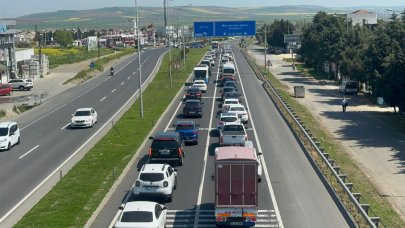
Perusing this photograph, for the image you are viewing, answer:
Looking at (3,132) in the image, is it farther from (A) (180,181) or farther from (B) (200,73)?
(B) (200,73)

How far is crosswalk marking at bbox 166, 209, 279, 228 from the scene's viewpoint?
77.6 feet

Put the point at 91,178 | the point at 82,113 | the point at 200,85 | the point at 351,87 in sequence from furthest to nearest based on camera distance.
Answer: the point at 351,87, the point at 200,85, the point at 82,113, the point at 91,178

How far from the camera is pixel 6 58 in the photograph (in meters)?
94.2

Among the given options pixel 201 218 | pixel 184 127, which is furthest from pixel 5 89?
pixel 201 218

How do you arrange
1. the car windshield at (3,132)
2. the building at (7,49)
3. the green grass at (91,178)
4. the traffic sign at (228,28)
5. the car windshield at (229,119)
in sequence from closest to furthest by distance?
the green grass at (91,178) → the car windshield at (3,132) → the car windshield at (229,119) → the building at (7,49) → the traffic sign at (228,28)

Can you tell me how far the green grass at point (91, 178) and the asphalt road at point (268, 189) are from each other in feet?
2.36

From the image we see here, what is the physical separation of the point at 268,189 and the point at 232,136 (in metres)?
8.76

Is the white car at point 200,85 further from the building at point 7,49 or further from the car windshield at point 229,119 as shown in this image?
the building at point 7,49

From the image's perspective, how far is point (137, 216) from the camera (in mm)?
21156

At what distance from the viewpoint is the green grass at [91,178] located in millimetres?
23844

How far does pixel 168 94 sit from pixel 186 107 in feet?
63.7

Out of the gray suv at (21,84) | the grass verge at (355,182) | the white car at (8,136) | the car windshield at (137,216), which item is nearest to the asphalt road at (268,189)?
the grass verge at (355,182)

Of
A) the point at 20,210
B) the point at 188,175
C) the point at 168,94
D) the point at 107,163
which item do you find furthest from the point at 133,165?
the point at 168,94

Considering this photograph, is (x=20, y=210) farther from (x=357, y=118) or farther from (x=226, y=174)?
(x=357, y=118)
